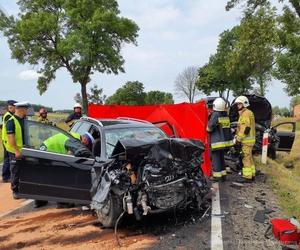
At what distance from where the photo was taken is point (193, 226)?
6.32 meters

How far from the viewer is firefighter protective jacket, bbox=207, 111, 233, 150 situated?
948 cm

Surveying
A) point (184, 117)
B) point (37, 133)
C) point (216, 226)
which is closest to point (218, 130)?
point (184, 117)

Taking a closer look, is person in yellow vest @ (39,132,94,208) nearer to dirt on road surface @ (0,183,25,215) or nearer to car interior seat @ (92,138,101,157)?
car interior seat @ (92,138,101,157)

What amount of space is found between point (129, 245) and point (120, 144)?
1374mm

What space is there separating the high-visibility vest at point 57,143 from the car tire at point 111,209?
4.14 ft

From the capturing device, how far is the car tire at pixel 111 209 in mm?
6086

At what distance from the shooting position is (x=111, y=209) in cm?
615

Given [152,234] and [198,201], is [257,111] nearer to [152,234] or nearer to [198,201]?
[198,201]

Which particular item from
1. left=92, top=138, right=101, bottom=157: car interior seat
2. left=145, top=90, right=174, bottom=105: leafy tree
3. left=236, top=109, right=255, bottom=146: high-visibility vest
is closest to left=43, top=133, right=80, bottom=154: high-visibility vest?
left=92, top=138, right=101, bottom=157: car interior seat

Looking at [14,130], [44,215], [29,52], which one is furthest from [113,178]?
[29,52]

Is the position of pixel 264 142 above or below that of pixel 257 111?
below

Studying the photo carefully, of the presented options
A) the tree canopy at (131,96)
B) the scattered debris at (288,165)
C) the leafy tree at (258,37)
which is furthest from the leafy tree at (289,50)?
the tree canopy at (131,96)

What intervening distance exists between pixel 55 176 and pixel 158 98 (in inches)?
2462

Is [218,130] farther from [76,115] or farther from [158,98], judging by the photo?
[158,98]
